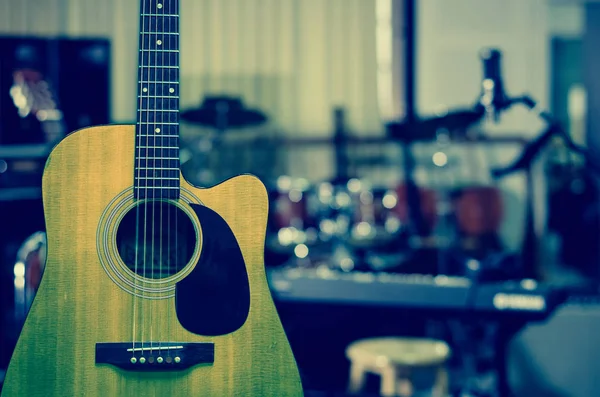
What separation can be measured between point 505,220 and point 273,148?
1.65m

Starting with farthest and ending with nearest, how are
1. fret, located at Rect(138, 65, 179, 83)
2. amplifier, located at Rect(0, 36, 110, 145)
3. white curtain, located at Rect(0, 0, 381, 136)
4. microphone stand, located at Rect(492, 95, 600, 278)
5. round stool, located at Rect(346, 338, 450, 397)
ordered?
white curtain, located at Rect(0, 0, 381, 136)
amplifier, located at Rect(0, 36, 110, 145)
round stool, located at Rect(346, 338, 450, 397)
microphone stand, located at Rect(492, 95, 600, 278)
fret, located at Rect(138, 65, 179, 83)

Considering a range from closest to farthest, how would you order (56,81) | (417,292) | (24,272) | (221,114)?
1. (24,272)
2. (417,292)
3. (56,81)
4. (221,114)

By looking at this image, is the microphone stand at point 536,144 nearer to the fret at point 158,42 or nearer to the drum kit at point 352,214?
the fret at point 158,42

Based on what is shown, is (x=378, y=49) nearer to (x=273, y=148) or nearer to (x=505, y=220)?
(x=273, y=148)

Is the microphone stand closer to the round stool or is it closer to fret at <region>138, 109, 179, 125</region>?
the round stool

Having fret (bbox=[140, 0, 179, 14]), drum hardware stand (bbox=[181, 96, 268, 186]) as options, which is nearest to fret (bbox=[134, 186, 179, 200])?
fret (bbox=[140, 0, 179, 14])

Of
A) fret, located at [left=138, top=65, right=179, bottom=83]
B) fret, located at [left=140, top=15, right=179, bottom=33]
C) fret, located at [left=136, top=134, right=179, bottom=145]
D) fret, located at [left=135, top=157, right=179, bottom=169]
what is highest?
fret, located at [left=140, top=15, right=179, bottom=33]

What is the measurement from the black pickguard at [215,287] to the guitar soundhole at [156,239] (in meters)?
0.04

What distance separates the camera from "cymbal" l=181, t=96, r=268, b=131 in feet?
12.7

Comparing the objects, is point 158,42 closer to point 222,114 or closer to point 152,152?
point 152,152

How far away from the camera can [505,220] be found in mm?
4609

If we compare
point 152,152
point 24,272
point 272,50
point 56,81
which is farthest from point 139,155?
point 272,50

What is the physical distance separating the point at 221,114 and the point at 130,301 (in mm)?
2539

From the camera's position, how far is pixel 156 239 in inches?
57.9
